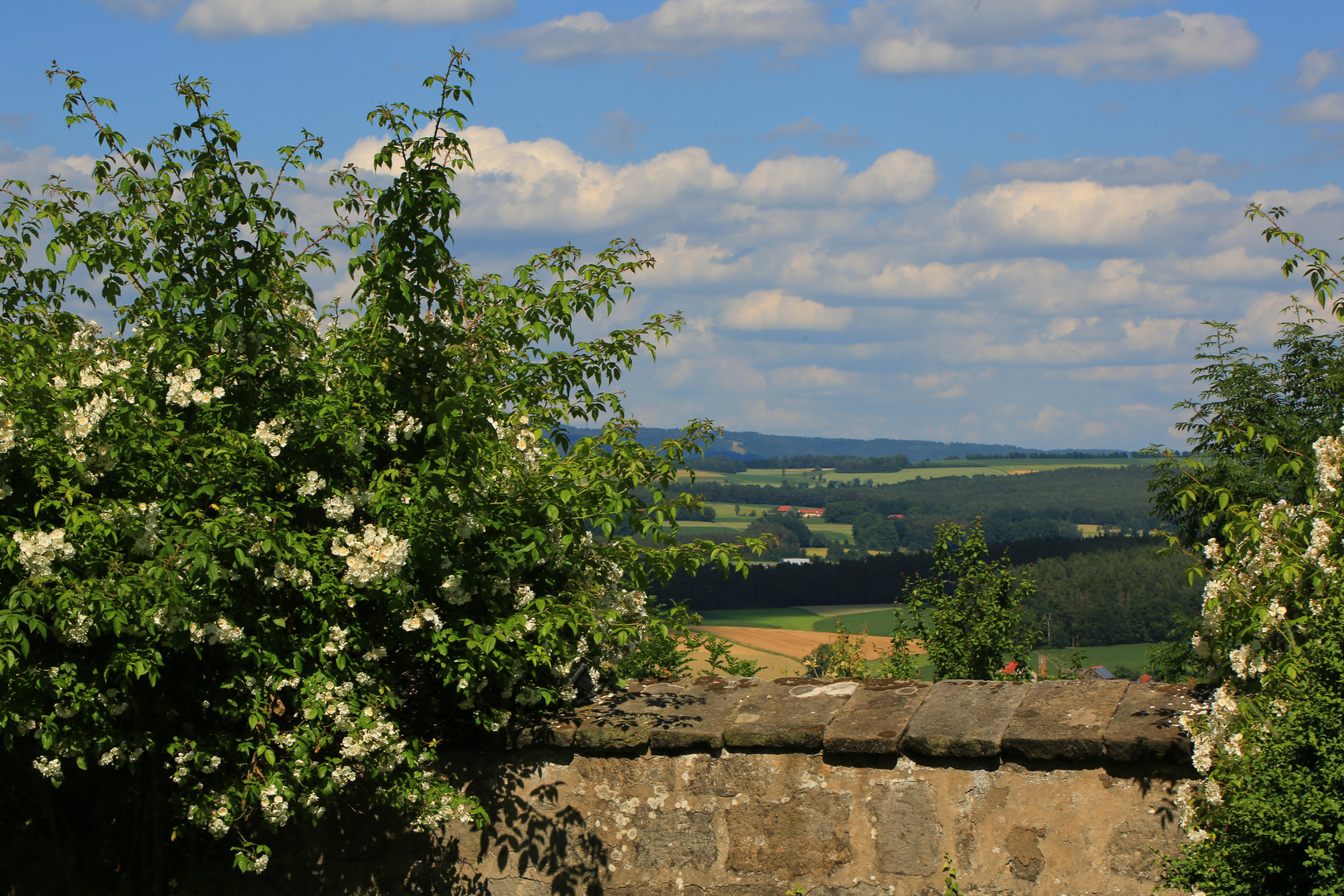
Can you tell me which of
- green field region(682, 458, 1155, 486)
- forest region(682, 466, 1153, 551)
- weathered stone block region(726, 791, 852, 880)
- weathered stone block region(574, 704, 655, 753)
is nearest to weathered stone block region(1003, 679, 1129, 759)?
weathered stone block region(726, 791, 852, 880)

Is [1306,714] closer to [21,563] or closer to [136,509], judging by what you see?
[136,509]

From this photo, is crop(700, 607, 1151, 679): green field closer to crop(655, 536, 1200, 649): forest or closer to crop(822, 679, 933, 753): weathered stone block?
crop(655, 536, 1200, 649): forest

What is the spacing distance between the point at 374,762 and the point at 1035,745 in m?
2.20

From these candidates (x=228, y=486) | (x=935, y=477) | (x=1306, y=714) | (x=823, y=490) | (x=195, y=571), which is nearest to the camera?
(x=1306, y=714)

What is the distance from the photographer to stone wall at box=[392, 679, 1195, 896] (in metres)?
3.42

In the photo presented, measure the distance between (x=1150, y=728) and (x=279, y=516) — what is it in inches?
118

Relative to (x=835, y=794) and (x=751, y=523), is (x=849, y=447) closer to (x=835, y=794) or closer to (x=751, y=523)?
(x=751, y=523)

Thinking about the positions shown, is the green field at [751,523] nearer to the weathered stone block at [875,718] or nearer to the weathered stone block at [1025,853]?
the weathered stone block at [875,718]

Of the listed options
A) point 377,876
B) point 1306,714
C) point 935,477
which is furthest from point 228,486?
point 935,477

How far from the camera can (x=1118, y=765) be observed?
3426mm

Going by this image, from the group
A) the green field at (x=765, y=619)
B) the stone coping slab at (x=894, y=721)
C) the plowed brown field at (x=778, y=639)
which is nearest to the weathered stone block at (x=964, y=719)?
the stone coping slab at (x=894, y=721)

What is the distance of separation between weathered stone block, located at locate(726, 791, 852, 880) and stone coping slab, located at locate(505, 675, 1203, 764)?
0.19 m

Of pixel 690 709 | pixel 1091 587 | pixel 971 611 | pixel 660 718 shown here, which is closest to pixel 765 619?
pixel 1091 587

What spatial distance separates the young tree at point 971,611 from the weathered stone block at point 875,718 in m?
4.79
